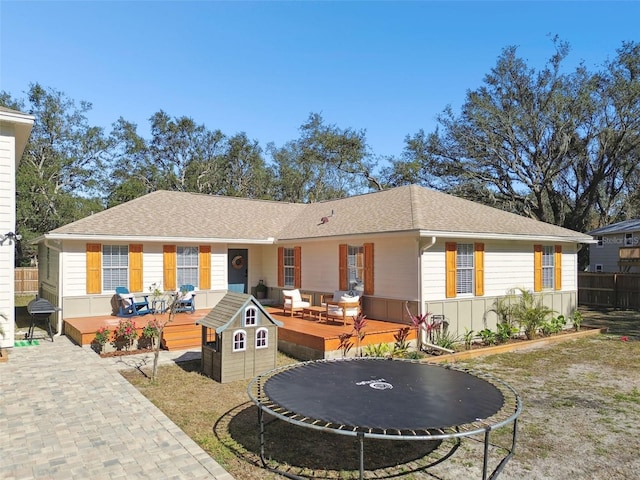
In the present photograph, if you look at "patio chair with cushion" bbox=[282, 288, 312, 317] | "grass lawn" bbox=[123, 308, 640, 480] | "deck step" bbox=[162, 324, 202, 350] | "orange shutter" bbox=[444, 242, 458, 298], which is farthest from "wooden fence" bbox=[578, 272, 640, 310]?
"deck step" bbox=[162, 324, 202, 350]

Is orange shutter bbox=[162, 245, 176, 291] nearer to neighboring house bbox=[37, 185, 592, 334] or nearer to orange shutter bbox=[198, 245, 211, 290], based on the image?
neighboring house bbox=[37, 185, 592, 334]

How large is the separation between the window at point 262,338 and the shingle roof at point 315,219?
4462 millimetres

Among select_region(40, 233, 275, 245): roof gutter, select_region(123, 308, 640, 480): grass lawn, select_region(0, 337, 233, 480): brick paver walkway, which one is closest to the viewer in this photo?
select_region(0, 337, 233, 480): brick paver walkway

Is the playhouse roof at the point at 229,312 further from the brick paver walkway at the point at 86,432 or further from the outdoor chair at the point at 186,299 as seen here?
the outdoor chair at the point at 186,299

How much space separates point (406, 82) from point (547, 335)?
12747 mm

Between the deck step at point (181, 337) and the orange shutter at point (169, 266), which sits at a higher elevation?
the orange shutter at point (169, 266)

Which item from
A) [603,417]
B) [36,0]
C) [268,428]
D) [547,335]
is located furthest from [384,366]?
[36,0]

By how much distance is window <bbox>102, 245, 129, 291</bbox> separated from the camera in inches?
504

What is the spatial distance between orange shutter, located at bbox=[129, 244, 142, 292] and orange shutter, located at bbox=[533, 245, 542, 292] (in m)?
12.1

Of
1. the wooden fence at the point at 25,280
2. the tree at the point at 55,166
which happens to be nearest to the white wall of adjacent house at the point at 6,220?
the wooden fence at the point at 25,280

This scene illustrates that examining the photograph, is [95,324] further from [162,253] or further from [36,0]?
[36,0]

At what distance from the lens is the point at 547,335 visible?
41.4ft

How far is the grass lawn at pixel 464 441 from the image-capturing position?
15.8ft

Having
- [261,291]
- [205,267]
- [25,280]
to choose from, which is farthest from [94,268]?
[25,280]
